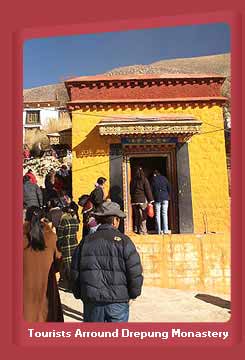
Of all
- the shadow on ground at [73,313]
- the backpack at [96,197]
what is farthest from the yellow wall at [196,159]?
the shadow on ground at [73,313]

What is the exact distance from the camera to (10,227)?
201 inches

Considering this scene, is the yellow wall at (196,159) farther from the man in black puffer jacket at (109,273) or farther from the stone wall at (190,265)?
the man in black puffer jacket at (109,273)

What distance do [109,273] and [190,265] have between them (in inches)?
195

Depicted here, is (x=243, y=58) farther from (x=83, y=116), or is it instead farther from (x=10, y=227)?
(x=83, y=116)

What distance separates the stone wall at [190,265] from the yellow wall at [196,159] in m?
2.40

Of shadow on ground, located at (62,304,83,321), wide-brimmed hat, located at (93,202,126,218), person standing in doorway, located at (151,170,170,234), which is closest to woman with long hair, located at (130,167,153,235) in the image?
person standing in doorway, located at (151,170,170,234)

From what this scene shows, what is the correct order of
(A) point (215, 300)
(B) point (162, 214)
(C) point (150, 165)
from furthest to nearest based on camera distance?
(C) point (150, 165) → (B) point (162, 214) → (A) point (215, 300)

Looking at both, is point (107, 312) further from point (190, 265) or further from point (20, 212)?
point (190, 265)

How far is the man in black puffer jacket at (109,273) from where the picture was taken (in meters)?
4.13

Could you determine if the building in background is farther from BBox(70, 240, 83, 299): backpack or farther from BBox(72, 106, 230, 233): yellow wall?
BBox(70, 240, 83, 299): backpack

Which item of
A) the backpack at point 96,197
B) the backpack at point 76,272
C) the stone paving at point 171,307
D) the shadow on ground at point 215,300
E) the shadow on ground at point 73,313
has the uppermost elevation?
the backpack at point 96,197

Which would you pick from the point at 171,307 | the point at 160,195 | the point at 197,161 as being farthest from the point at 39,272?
the point at 197,161

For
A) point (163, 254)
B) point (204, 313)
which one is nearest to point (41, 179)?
point (163, 254)

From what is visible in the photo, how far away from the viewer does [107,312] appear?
4.22 metres
